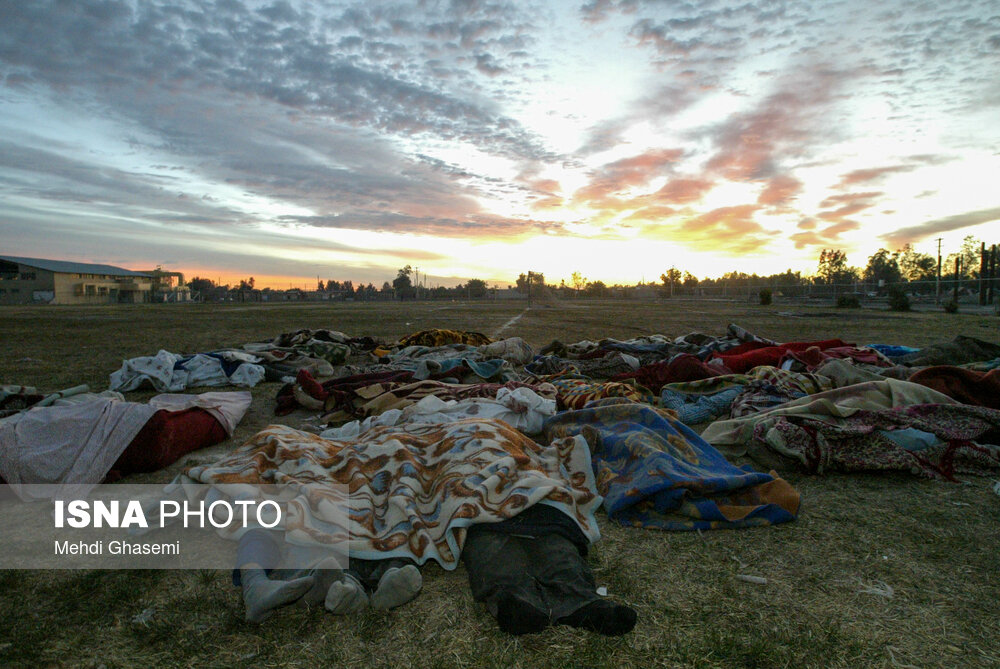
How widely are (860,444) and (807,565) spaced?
1.46 metres

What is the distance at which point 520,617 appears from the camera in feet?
5.35

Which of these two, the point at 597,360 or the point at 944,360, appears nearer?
the point at 944,360

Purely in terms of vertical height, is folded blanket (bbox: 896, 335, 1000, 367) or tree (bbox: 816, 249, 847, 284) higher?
tree (bbox: 816, 249, 847, 284)

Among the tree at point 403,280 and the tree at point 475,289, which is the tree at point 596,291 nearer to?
the tree at point 475,289

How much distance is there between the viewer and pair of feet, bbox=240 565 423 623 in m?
1.72

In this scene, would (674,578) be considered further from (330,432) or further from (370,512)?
(330,432)

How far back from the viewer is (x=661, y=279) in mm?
84625

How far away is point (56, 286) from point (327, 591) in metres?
66.7

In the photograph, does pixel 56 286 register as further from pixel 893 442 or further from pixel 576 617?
pixel 893 442

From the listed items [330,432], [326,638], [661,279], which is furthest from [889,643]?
[661,279]

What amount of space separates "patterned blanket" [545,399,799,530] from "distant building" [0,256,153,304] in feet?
209

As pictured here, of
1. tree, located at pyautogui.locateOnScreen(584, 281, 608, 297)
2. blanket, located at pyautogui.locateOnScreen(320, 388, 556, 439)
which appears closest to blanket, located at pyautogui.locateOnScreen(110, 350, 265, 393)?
blanket, located at pyautogui.locateOnScreen(320, 388, 556, 439)

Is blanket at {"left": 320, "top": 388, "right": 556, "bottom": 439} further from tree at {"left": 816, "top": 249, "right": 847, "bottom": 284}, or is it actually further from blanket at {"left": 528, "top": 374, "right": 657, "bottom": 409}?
tree at {"left": 816, "top": 249, "right": 847, "bottom": 284}

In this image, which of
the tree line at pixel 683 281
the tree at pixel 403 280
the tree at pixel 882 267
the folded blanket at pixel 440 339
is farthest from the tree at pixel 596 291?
the folded blanket at pixel 440 339
